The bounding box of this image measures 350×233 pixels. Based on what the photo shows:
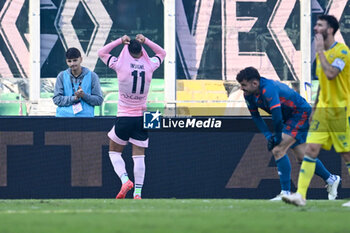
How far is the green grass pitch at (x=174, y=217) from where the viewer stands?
7.77 metres

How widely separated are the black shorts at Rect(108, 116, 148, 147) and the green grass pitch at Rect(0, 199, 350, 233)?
2.04 metres

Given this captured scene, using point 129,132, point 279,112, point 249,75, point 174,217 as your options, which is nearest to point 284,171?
point 279,112

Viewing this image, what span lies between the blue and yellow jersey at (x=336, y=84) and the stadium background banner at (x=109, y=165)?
3539 millimetres

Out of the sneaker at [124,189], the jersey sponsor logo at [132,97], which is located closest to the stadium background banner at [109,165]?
the jersey sponsor logo at [132,97]

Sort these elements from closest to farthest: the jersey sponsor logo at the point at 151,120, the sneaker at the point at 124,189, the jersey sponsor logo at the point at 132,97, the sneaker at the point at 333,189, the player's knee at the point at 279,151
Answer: the player's knee at the point at 279,151 < the sneaker at the point at 124,189 < the sneaker at the point at 333,189 < the jersey sponsor logo at the point at 132,97 < the jersey sponsor logo at the point at 151,120

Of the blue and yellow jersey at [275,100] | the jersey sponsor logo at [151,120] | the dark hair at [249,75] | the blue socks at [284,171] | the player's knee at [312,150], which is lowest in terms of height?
the blue socks at [284,171]

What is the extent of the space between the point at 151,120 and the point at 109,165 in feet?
2.78

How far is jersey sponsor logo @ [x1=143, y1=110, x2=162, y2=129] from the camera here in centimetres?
1285

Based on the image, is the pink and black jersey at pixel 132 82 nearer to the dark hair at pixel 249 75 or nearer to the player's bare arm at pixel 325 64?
the dark hair at pixel 249 75

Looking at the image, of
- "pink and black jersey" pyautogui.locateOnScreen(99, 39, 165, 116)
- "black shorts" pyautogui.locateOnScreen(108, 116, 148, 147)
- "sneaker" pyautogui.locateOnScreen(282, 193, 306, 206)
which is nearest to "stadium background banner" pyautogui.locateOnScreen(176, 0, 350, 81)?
"pink and black jersey" pyautogui.locateOnScreen(99, 39, 165, 116)

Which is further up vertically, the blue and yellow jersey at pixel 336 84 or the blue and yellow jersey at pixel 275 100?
the blue and yellow jersey at pixel 336 84

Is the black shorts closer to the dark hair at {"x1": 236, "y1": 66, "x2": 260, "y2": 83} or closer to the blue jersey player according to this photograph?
the blue jersey player

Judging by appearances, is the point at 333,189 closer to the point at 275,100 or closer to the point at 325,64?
the point at 275,100

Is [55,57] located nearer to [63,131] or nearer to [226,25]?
[226,25]
